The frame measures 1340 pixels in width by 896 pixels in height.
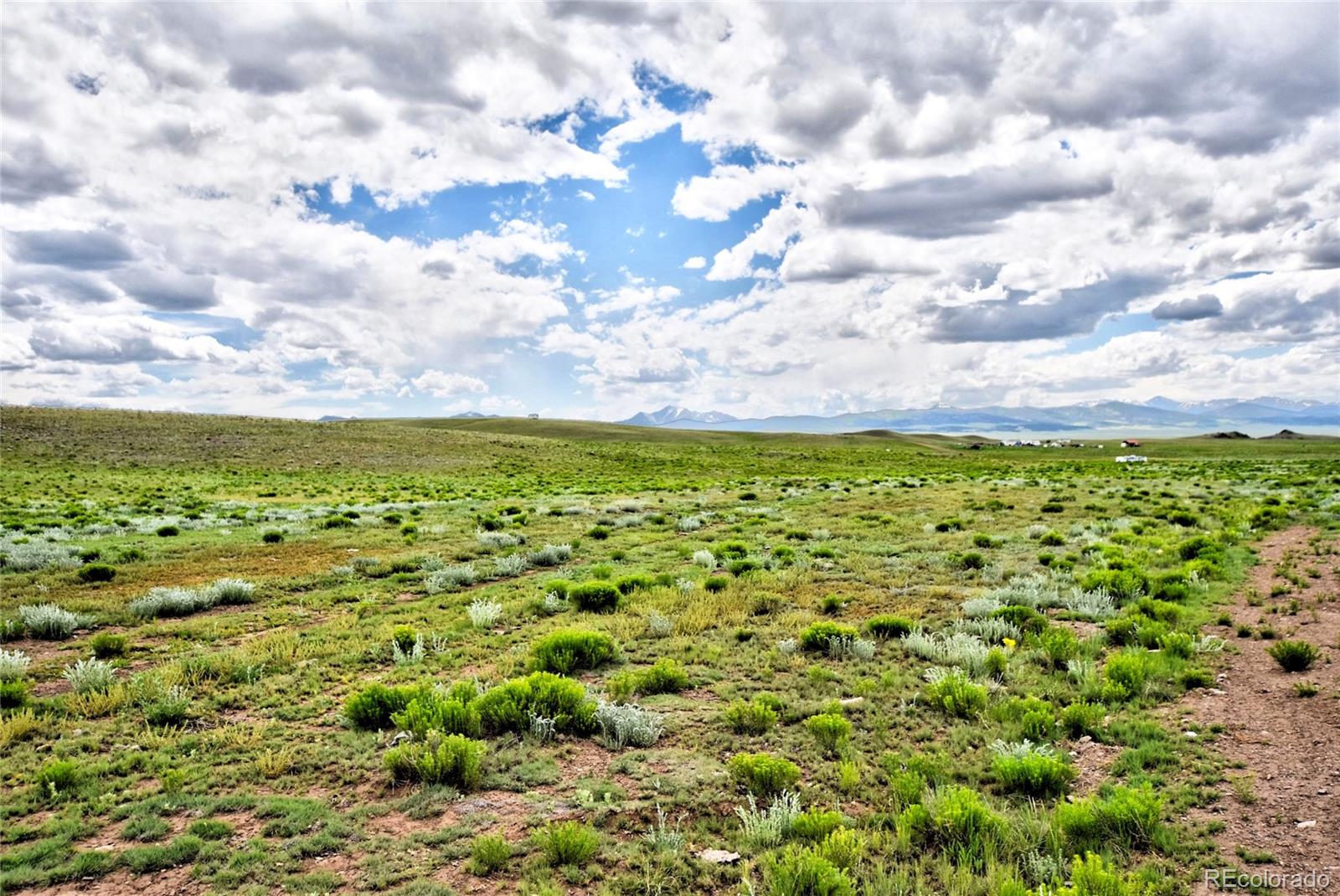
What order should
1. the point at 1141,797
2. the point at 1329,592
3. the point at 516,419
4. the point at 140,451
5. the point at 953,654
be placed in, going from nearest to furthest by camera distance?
the point at 1141,797
the point at 953,654
the point at 1329,592
the point at 140,451
the point at 516,419

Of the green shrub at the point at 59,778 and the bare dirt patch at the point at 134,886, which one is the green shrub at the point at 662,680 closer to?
the bare dirt patch at the point at 134,886

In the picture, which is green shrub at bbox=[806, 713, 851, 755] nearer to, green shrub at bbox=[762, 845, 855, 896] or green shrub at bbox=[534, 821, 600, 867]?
green shrub at bbox=[762, 845, 855, 896]

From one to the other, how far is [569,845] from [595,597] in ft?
27.6

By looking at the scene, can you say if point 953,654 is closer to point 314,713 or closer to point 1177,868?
point 1177,868

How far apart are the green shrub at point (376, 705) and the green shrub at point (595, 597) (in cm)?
559

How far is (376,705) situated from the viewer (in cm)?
816

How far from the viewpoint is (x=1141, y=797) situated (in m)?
6.00

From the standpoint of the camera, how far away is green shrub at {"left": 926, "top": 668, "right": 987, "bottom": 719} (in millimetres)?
8453

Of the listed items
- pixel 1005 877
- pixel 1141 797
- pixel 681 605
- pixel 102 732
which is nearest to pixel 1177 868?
pixel 1141 797

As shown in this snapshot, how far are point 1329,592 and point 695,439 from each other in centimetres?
14257

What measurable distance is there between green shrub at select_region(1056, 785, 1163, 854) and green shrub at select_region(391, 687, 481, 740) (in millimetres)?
6046

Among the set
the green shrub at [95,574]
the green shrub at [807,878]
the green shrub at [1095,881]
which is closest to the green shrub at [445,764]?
the green shrub at [807,878]

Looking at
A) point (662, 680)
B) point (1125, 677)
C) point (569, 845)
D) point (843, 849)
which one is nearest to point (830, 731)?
point (843, 849)

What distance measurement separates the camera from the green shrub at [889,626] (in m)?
11.7
